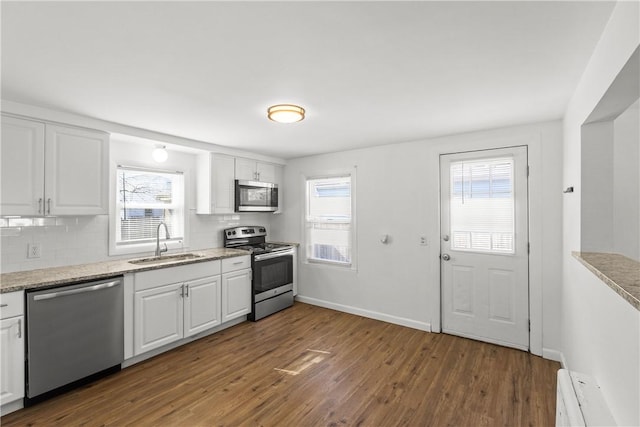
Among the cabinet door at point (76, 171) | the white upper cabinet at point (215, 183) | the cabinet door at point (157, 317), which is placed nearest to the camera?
the cabinet door at point (76, 171)

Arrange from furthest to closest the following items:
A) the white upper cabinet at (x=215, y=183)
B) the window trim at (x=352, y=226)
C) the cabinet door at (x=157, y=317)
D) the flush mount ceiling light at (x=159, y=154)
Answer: the window trim at (x=352, y=226)
the white upper cabinet at (x=215, y=183)
the flush mount ceiling light at (x=159, y=154)
the cabinet door at (x=157, y=317)

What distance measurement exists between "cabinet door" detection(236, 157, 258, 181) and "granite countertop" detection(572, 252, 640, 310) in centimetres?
371

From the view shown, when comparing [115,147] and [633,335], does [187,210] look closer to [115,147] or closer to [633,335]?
[115,147]

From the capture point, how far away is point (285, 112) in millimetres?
2455

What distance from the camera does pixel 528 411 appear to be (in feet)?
7.06

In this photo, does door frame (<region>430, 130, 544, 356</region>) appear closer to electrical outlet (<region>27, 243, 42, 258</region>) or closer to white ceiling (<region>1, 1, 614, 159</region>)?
white ceiling (<region>1, 1, 614, 159</region>)

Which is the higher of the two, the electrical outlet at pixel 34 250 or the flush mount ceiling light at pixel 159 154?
the flush mount ceiling light at pixel 159 154

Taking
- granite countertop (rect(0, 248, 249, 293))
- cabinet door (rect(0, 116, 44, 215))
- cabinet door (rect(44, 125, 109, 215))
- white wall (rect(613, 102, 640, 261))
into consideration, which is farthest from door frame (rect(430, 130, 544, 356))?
cabinet door (rect(0, 116, 44, 215))

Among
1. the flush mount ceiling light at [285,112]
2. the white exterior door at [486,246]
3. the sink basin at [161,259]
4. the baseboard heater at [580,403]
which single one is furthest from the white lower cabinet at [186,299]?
the baseboard heater at [580,403]

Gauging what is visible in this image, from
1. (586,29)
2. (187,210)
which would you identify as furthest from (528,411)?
(187,210)

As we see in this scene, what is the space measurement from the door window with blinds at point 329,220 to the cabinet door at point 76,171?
2.62 metres

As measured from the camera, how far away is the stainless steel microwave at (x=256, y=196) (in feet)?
13.9

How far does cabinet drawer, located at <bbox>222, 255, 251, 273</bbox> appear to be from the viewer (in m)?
3.67

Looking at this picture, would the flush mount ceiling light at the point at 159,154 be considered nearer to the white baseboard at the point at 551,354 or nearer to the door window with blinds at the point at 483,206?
the door window with blinds at the point at 483,206
